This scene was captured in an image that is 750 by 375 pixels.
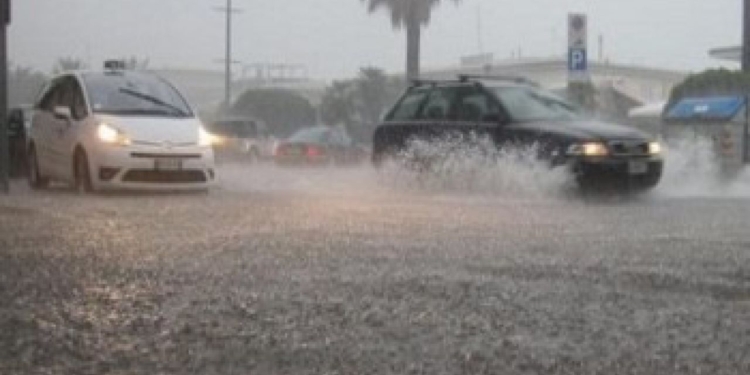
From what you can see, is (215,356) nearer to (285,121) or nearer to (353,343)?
(353,343)

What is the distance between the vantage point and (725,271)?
24.6 ft

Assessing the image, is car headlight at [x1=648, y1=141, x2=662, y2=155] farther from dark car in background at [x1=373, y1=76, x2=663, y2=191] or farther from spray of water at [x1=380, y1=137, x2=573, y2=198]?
spray of water at [x1=380, y1=137, x2=573, y2=198]

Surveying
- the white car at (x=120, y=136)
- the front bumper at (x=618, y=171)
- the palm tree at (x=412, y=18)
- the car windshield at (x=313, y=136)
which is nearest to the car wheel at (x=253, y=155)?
the car windshield at (x=313, y=136)

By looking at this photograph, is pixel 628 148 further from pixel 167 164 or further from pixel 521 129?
pixel 167 164

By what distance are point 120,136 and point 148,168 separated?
454 millimetres

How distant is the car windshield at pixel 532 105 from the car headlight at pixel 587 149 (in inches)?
38.1

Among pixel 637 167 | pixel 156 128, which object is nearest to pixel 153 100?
pixel 156 128

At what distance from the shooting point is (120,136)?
13.7 meters

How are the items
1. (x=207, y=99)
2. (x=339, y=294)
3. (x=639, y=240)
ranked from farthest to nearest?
(x=207, y=99)
(x=639, y=240)
(x=339, y=294)

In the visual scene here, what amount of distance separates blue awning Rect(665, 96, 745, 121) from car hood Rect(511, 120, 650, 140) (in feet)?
29.4

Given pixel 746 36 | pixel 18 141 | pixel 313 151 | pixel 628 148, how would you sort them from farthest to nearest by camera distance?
1. pixel 313 151
2. pixel 746 36
3. pixel 18 141
4. pixel 628 148

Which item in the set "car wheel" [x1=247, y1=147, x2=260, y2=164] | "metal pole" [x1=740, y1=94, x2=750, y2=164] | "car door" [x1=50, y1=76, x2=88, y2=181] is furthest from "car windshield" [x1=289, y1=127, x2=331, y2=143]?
"car door" [x1=50, y1=76, x2=88, y2=181]

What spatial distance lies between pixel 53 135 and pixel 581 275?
906 centimetres

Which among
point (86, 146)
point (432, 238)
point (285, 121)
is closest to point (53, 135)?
point (86, 146)
